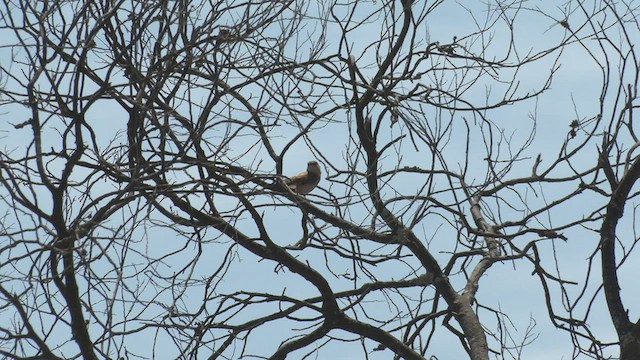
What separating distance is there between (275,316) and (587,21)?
2.13 m

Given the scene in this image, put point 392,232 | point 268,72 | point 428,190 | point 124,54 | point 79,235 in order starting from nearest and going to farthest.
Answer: point 79,235, point 124,54, point 268,72, point 428,190, point 392,232

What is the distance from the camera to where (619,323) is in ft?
15.0

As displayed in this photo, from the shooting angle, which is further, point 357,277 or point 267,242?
point 357,277

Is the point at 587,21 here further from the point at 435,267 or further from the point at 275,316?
the point at 275,316

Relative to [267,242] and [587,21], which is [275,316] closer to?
[267,242]

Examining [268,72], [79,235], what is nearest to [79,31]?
[79,235]

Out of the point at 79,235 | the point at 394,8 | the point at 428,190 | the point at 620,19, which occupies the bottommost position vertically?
the point at 79,235

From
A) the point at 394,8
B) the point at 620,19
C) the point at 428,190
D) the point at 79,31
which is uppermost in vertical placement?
the point at 394,8

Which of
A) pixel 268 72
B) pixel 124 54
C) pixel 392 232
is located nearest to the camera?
pixel 124 54

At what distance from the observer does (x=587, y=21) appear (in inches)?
194

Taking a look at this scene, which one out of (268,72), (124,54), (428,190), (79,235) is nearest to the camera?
(79,235)

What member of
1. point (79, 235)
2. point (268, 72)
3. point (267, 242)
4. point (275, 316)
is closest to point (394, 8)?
point (268, 72)

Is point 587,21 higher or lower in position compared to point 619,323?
higher

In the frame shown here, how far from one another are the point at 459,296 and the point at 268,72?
5.99 ft
